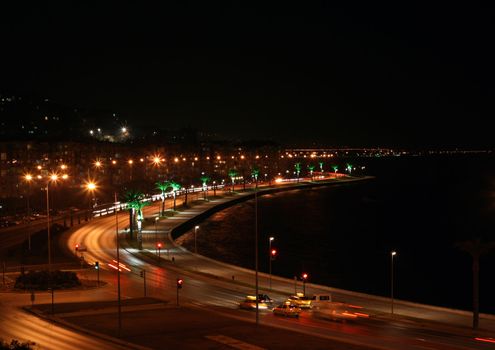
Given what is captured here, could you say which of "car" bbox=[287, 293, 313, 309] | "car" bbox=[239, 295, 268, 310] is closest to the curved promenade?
"car" bbox=[287, 293, 313, 309]

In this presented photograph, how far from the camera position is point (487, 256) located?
229ft

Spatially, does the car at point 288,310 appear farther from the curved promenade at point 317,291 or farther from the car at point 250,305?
the curved promenade at point 317,291

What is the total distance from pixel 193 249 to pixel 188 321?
47136 millimetres

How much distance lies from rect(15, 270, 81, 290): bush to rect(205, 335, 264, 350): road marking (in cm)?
1538

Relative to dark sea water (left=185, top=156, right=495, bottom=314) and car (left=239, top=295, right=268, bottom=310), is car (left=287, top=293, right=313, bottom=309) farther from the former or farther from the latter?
dark sea water (left=185, top=156, right=495, bottom=314)

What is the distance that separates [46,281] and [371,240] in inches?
2242

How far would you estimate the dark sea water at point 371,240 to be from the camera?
198ft

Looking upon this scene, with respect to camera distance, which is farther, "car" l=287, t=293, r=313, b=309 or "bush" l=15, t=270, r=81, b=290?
"bush" l=15, t=270, r=81, b=290

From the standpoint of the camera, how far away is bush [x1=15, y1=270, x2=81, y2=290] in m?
40.3

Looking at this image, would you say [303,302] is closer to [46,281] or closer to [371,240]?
[46,281]

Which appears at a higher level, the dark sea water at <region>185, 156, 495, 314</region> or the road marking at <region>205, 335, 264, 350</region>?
the road marking at <region>205, 335, 264, 350</region>

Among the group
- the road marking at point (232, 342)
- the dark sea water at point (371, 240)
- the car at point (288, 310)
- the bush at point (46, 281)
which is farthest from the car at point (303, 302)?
the dark sea water at point (371, 240)

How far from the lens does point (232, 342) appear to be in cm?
2675

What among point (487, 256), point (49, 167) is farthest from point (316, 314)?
point (49, 167)
